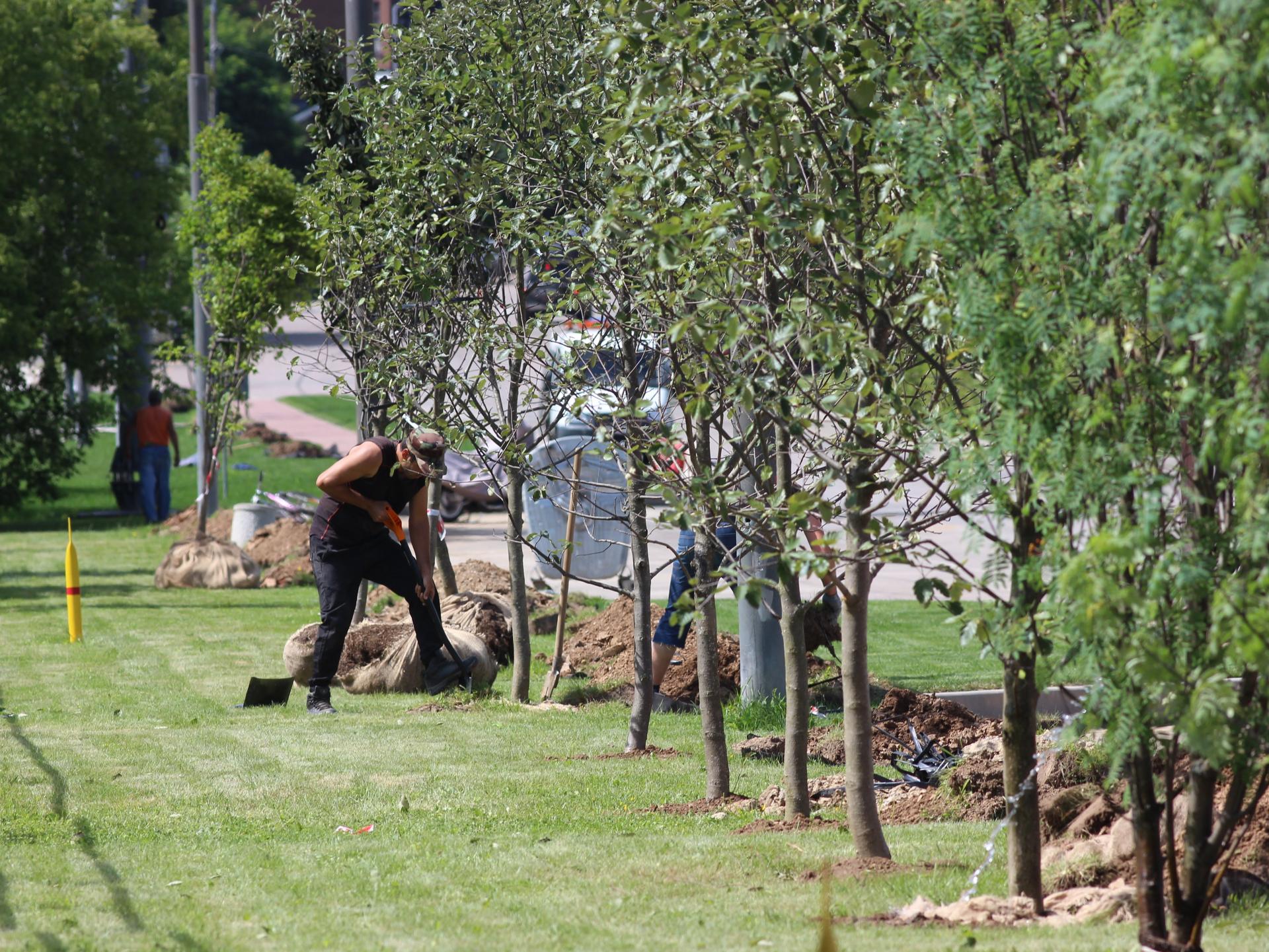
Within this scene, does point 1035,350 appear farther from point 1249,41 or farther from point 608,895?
point 608,895

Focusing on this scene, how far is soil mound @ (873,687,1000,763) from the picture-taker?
806 cm

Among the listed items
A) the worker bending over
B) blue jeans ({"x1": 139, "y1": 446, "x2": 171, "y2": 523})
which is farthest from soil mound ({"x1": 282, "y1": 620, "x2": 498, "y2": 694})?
blue jeans ({"x1": 139, "y1": 446, "x2": 171, "y2": 523})

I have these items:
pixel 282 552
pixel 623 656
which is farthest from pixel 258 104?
pixel 623 656

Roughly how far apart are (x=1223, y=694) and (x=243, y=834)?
411 cm

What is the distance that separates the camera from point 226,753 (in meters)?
8.28

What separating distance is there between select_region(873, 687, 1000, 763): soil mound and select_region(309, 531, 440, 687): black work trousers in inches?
115

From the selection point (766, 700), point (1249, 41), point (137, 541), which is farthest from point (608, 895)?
point (137, 541)

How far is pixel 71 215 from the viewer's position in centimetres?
2422

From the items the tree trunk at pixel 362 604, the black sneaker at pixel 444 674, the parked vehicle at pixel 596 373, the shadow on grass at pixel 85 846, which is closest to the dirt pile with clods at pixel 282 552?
the tree trunk at pixel 362 604

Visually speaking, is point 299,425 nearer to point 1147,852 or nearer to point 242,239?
point 242,239

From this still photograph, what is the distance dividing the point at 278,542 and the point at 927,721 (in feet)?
38.6

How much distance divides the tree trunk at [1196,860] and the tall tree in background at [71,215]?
21111mm

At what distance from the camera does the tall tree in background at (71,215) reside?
23.2 metres

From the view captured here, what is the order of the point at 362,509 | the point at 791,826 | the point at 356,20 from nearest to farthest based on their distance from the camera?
1. the point at 791,826
2. the point at 362,509
3. the point at 356,20
